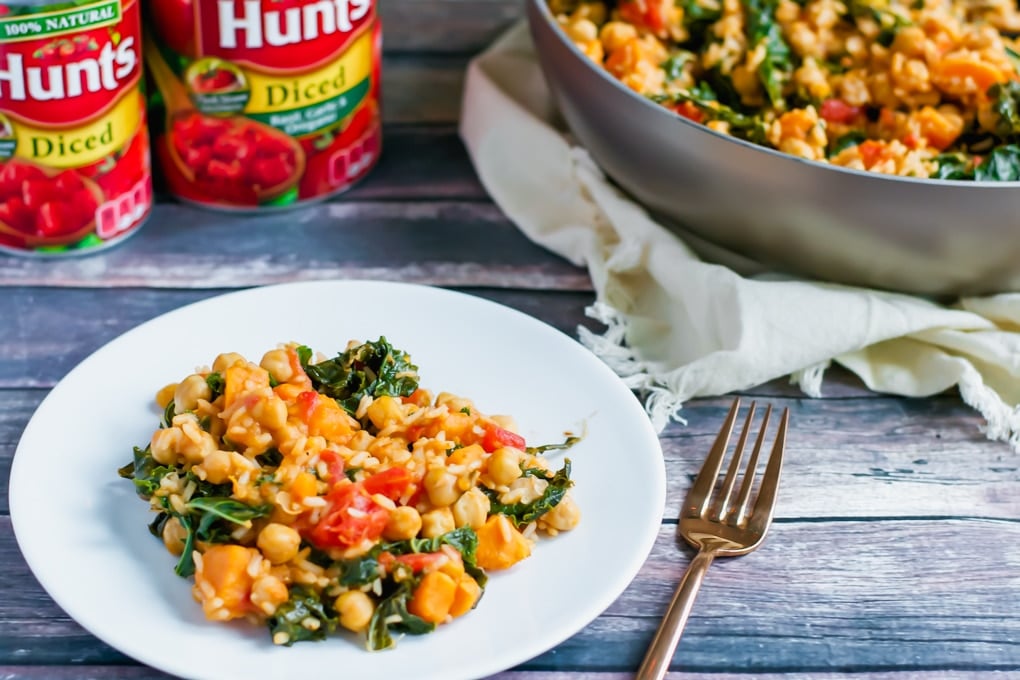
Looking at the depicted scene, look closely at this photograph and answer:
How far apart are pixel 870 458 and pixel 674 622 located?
0.53 meters

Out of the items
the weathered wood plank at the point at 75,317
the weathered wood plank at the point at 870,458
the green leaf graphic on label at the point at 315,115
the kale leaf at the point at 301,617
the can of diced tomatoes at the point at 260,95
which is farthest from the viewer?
Answer: the green leaf graphic on label at the point at 315,115

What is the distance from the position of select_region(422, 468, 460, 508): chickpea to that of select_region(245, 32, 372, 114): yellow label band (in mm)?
914

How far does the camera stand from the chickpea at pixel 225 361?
1614 mm

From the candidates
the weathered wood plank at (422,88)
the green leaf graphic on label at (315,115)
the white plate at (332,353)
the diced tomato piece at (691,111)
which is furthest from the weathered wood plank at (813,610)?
the weathered wood plank at (422,88)

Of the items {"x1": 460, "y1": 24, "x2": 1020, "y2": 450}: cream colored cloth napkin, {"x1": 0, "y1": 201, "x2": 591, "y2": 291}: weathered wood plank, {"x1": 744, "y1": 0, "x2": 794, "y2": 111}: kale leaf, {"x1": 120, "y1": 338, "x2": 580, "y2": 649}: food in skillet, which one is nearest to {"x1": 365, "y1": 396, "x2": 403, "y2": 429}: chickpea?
{"x1": 120, "y1": 338, "x2": 580, "y2": 649}: food in skillet

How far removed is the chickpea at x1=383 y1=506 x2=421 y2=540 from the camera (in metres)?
1.38

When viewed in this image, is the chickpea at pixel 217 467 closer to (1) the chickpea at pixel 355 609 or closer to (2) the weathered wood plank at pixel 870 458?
(1) the chickpea at pixel 355 609

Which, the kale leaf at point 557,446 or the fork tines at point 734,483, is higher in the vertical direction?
the kale leaf at point 557,446

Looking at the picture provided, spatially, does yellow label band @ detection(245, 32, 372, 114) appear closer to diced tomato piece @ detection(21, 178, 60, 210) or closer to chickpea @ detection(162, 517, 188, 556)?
diced tomato piece @ detection(21, 178, 60, 210)

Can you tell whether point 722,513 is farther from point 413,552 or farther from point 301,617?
point 301,617

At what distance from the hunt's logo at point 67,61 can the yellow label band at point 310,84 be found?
0.70 ft

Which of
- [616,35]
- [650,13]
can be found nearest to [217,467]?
[616,35]

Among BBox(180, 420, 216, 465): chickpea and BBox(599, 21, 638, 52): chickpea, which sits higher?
BBox(599, 21, 638, 52): chickpea

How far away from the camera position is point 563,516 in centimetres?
149
